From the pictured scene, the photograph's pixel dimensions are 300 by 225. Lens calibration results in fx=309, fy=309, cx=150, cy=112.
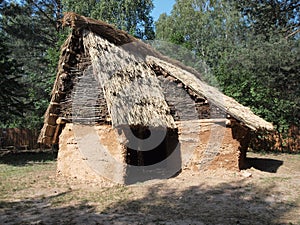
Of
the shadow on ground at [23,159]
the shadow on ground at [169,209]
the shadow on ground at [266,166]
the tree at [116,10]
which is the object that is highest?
the tree at [116,10]

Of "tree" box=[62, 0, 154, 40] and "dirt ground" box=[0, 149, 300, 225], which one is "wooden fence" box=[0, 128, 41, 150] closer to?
"tree" box=[62, 0, 154, 40]

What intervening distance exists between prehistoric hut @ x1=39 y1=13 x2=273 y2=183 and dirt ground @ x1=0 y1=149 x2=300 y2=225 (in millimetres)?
569

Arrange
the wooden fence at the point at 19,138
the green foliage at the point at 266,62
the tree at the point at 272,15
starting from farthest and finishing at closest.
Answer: the wooden fence at the point at 19,138
the tree at the point at 272,15
the green foliage at the point at 266,62

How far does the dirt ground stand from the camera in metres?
5.27

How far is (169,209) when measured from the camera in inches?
230

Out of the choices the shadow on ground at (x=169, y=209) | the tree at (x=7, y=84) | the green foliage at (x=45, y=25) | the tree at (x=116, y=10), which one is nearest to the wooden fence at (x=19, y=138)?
the green foliage at (x=45, y=25)

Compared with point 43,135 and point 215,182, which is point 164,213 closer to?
point 215,182

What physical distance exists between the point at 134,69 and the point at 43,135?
3559 millimetres

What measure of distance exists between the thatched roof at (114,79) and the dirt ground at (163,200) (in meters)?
1.60

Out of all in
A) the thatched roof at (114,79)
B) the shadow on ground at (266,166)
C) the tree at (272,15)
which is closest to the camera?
the thatched roof at (114,79)

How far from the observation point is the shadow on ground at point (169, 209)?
17.0ft

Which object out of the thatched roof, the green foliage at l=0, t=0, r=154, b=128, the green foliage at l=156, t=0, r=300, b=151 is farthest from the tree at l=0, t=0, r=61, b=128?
the green foliage at l=156, t=0, r=300, b=151

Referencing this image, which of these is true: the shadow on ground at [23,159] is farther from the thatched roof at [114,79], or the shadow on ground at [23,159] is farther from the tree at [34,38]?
the thatched roof at [114,79]

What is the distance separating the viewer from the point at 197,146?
9195 millimetres
